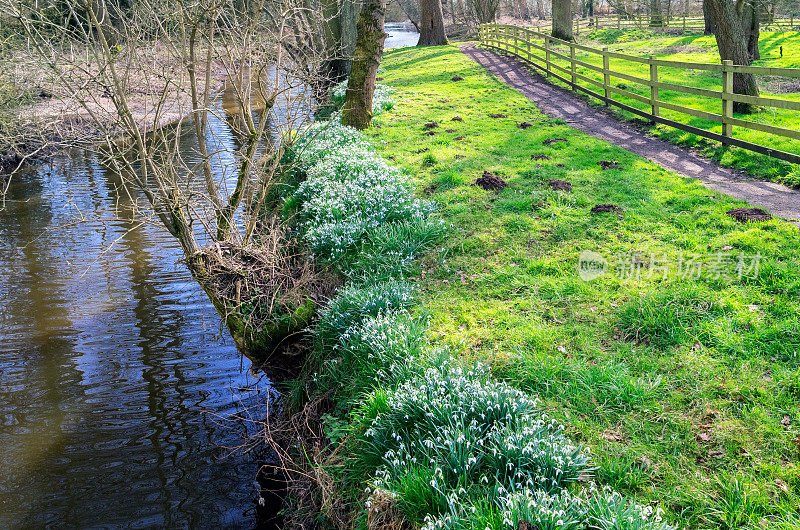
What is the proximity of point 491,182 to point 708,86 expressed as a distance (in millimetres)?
11171

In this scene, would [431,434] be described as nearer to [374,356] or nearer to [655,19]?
[374,356]

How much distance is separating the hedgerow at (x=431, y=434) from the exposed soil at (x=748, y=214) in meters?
4.38

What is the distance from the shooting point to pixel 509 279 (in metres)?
6.73

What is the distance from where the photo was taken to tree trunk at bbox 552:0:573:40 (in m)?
27.3

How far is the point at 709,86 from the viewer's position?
17.0m

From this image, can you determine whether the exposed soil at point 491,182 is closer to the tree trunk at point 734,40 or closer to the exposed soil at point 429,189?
the exposed soil at point 429,189

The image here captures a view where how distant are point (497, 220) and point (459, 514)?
529 cm

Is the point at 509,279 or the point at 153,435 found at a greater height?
the point at 509,279

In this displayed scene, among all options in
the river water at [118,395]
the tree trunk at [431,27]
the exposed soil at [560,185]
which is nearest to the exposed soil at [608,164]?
the exposed soil at [560,185]

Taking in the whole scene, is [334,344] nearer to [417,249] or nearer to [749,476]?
[417,249]

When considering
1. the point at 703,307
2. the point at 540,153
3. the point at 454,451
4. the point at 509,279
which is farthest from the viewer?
the point at 540,153

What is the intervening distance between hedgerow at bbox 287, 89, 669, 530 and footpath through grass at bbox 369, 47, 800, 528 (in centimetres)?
39

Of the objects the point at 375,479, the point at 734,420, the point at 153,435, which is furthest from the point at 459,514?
the point at 153,435

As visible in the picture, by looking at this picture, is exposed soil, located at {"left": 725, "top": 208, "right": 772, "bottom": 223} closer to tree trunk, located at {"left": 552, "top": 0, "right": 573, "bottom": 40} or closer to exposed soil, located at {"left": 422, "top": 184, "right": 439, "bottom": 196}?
exposed soil, located at {"left": 422, "top": 184, "right": 439, "bottom": 196}
